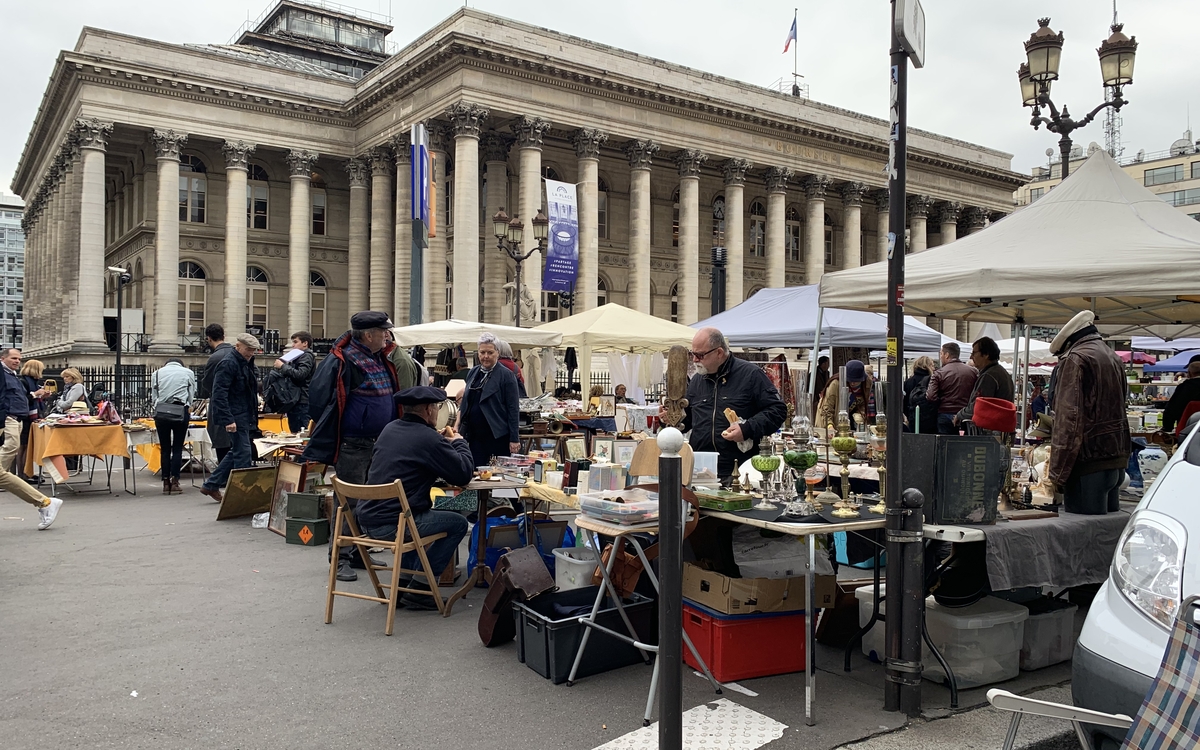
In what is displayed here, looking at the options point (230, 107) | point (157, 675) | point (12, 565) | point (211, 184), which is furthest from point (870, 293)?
point (211, 184)

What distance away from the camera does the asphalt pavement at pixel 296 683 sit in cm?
418

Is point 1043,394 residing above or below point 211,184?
below

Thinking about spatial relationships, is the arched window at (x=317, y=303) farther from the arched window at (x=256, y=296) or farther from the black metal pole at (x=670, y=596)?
the black metal pole at (x=670, y=596)

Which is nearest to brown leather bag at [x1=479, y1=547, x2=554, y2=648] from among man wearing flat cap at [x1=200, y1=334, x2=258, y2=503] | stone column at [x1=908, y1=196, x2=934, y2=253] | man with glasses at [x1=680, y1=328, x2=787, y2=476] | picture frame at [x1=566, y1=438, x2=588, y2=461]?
man with glasses at [x1=680, y1=328, x2=787, y2=476]

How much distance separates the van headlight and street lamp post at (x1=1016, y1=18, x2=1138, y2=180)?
9189mm

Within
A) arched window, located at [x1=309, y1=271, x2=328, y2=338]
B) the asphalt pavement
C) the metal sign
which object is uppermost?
arched window, located at [x1=309, y1=271, x2=328, y2=338]

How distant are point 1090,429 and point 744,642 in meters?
2.55

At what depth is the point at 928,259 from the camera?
7871 mm

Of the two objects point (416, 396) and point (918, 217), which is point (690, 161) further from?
point (416, 396)

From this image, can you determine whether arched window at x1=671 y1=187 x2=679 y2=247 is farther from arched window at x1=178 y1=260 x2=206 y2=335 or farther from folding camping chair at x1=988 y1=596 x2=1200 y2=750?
folding camping chair at x1=988 y1=596 x2=1200 y2=750

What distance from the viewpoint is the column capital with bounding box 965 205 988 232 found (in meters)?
48.6

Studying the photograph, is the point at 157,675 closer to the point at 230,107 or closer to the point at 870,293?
the point at 870,293

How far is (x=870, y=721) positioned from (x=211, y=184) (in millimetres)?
38726

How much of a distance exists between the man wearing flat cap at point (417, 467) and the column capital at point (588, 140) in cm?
2847
